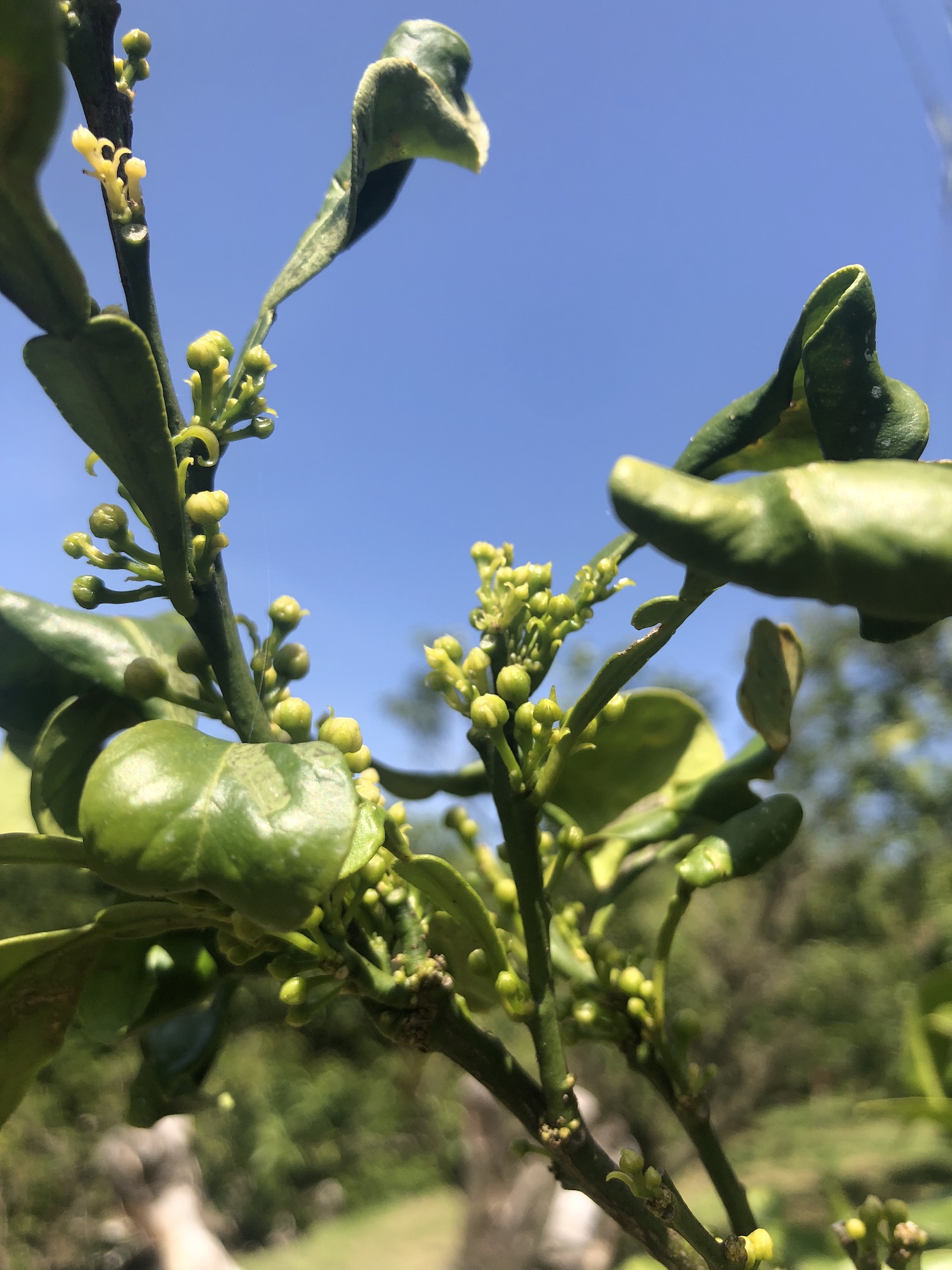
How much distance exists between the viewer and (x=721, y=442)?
616 mm

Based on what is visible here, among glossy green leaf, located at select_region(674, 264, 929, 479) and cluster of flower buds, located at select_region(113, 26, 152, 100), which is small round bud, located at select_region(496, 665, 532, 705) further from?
cluster of flower buds, located at select_region(113, 26, 152, 100)

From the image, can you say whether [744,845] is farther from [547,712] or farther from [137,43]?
[137,43]

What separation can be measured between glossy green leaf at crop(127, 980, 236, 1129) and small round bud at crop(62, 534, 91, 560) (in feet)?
1.24

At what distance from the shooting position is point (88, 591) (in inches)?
20.8

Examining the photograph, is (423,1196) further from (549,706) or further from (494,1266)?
(549,706)

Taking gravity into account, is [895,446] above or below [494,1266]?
above

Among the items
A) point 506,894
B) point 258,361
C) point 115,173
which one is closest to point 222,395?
point 258,361

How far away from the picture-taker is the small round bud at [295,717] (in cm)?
54

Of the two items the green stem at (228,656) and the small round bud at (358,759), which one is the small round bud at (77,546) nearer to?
the green stem at (228,656)

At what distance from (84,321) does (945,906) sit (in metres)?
9.87

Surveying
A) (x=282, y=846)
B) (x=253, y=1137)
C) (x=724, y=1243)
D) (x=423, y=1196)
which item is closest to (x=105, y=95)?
(x=282, y=846)

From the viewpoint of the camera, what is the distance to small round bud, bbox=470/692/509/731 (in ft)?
1.71

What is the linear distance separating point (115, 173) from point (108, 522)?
0.65 feet

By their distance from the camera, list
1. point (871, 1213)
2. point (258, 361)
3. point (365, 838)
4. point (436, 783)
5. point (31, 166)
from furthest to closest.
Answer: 1. point (436, 783)
2. point (871, 1213)
3. point (258, 361)
4. point (365, 838)
5. point (31, 166)
